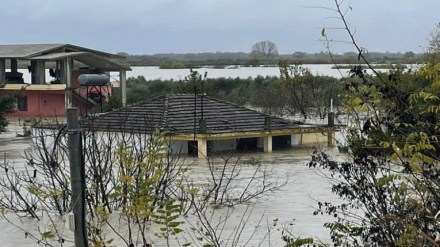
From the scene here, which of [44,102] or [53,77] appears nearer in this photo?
[44,102]

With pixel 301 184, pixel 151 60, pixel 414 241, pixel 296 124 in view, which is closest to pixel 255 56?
pixel 151 60

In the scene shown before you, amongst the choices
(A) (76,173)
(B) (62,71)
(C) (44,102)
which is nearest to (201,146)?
(A) (76,173)

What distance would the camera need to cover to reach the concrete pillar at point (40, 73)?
46.7 meters

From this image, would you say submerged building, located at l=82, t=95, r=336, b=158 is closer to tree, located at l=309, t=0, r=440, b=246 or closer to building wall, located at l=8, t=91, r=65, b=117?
building wall, located at l=8, t=91, r=65, b=117

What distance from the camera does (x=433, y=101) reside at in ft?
15.7

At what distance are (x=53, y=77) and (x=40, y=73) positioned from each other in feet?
5.35

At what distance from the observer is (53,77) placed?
4841 centimetres

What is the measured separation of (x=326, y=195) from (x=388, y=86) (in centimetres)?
1248

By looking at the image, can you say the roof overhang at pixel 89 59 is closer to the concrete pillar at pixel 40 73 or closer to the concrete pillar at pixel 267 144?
the concrete pillar at pixel 40 73

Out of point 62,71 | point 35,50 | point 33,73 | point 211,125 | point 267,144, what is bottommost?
point 267,144

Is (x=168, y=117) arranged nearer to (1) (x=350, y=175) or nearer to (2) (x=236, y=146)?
(2) (x=236, y=146)

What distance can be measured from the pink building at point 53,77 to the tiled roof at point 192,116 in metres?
14.4

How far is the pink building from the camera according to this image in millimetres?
45188

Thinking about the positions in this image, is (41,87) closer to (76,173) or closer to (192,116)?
(192,116)
